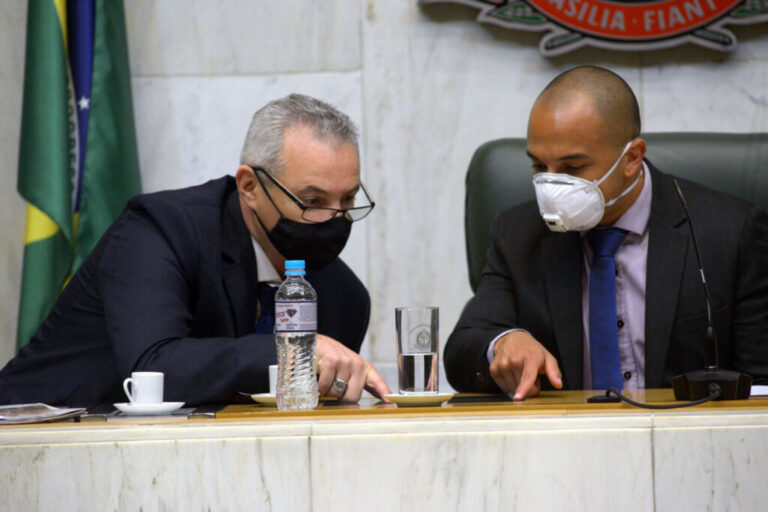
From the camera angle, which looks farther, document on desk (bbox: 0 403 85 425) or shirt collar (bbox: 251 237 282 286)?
shirt collar (bbox: 251 237 282 286)

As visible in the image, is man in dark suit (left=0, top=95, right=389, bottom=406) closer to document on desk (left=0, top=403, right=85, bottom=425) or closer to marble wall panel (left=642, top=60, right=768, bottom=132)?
document on desk (left=0, top=403, right=85, bottom=425)

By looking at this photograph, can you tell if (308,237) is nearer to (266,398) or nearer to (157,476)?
(266,398)

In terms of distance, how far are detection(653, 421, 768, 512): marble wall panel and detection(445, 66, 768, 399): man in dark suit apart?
825mm

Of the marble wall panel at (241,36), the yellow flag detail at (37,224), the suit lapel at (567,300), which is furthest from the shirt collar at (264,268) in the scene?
the marble wall panel at (241,36)

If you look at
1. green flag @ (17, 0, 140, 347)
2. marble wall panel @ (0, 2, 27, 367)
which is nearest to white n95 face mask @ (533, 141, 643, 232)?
green flag @ (17, 0, 140, 347)

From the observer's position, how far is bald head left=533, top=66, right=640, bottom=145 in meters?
2.31

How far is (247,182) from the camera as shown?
219 centimetres

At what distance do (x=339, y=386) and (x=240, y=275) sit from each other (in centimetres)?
50

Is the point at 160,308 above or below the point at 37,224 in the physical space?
below

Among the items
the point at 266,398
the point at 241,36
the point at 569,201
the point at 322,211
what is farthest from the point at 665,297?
the point at 241,36

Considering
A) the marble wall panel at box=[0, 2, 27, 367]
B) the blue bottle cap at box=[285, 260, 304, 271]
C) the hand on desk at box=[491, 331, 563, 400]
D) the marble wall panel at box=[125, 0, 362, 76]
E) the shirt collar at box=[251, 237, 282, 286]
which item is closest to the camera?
the blue bottle cap at box=[285, 260, 304, 271]

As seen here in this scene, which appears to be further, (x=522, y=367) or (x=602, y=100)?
(x=602, y=100)

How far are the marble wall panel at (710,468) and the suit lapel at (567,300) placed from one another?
0.99 m

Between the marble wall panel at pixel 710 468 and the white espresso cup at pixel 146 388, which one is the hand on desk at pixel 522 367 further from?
the white espresso cup at pixel 146 388
